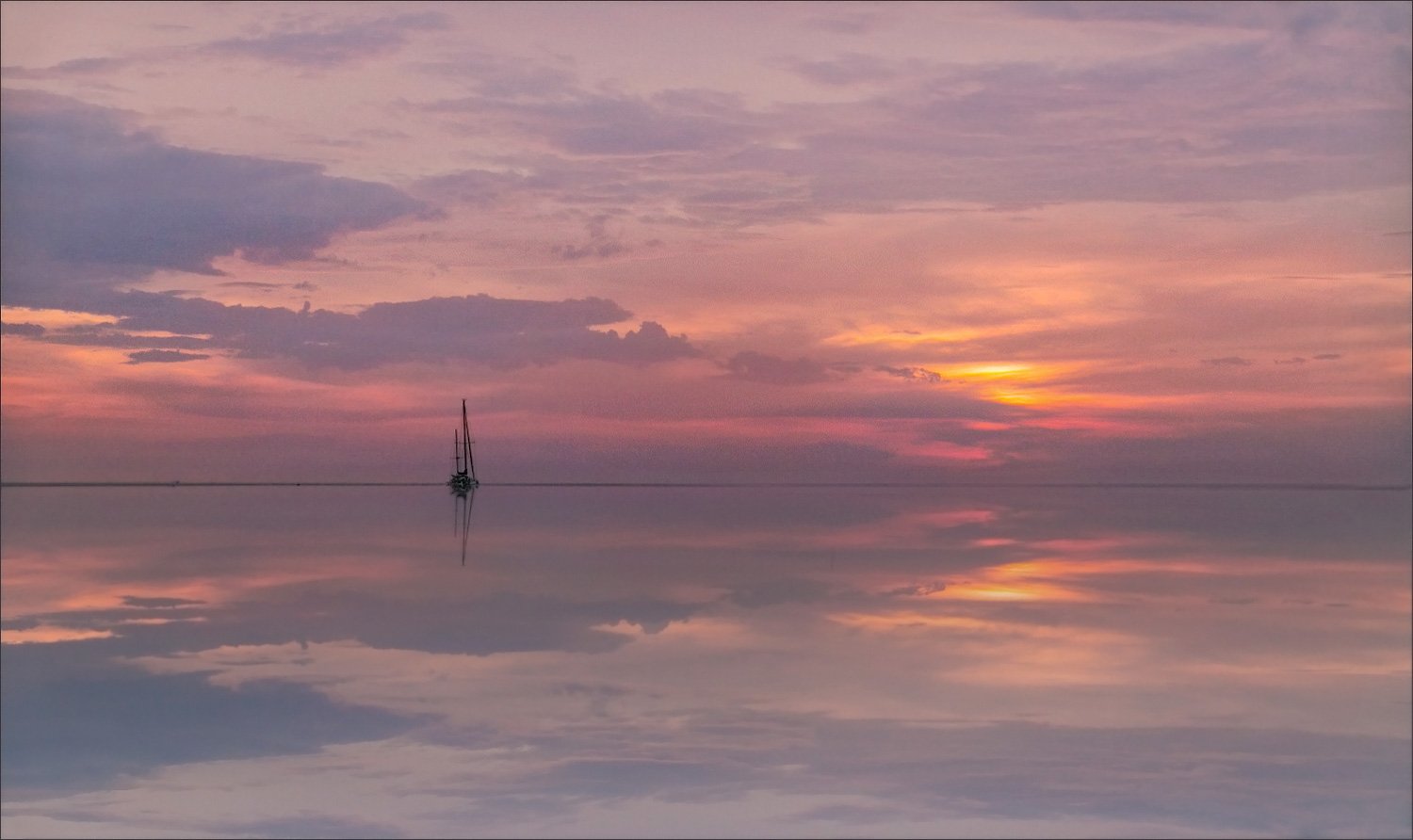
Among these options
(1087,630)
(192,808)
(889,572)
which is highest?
(889,572)

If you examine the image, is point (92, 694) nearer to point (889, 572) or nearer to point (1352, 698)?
point (1352, 698)

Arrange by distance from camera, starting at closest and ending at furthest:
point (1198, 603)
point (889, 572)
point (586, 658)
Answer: point (586, 658) → point (1198, 603) → point (889, 572)

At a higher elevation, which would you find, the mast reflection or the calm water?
the mast reflection

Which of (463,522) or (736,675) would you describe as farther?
(463,522)

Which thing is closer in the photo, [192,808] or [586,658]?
[192,808]

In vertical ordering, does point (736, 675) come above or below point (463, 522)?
below

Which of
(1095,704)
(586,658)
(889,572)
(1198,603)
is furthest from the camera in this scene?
(889,572)

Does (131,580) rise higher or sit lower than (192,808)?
higher

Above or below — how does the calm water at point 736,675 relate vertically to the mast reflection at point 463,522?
below

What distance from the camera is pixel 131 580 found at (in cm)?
2639

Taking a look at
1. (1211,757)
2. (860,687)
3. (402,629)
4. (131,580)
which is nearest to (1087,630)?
(860,687)

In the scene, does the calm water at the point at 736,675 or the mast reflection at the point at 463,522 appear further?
the mast reflection at the point at 463,522

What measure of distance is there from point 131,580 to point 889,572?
14.1 meters

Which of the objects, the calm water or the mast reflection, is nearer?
the calm water
